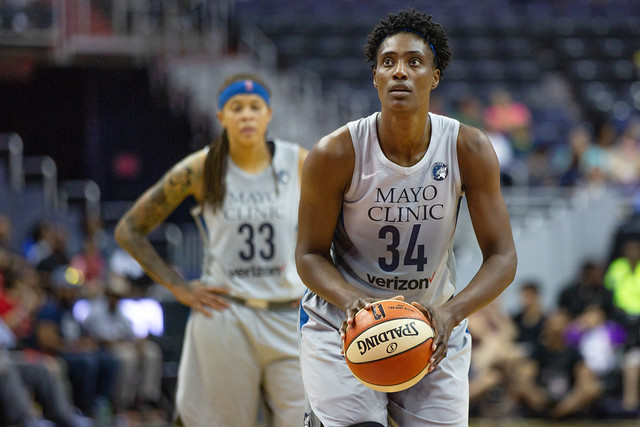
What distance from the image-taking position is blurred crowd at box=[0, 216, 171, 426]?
872cm

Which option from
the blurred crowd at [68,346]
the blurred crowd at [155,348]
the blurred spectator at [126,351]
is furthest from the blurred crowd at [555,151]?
the blurred crowd at [68,346]

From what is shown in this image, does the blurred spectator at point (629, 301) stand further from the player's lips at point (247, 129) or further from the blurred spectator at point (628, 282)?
the player's lips at point (247, 129)

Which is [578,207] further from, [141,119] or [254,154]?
[141,119]

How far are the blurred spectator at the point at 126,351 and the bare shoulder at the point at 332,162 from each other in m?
6.69

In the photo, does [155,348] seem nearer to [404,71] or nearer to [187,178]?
[187,178]

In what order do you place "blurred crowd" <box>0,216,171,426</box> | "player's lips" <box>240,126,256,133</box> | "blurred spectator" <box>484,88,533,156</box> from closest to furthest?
1. "player's lips" <box>240,126,256,133</box>
2. "blurred crowd" <box>0,216,171,426</box>
3. "blurred spectator" <box>484,88,533,156</box>

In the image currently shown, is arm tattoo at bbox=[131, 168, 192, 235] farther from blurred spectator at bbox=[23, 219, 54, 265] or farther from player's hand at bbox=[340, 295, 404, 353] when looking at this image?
blurred spectator at bbox=[23, 219, 54, 265]

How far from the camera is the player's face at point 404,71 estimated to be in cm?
349

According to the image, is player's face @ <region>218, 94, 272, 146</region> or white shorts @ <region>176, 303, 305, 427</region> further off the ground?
player's face @ <region>218, 94, 272, 146</region>

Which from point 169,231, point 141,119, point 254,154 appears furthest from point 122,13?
point 254,154

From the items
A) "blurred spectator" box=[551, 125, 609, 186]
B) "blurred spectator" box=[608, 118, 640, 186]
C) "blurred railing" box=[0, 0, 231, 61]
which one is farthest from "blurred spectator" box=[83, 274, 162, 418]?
"blurred spectator" box=[608, 118, 640, 186]

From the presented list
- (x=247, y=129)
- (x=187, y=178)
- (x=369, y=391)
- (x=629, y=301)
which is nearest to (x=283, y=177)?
(x=247, y=129)

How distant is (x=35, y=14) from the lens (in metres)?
14.6

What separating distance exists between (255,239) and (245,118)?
0.66 metres
